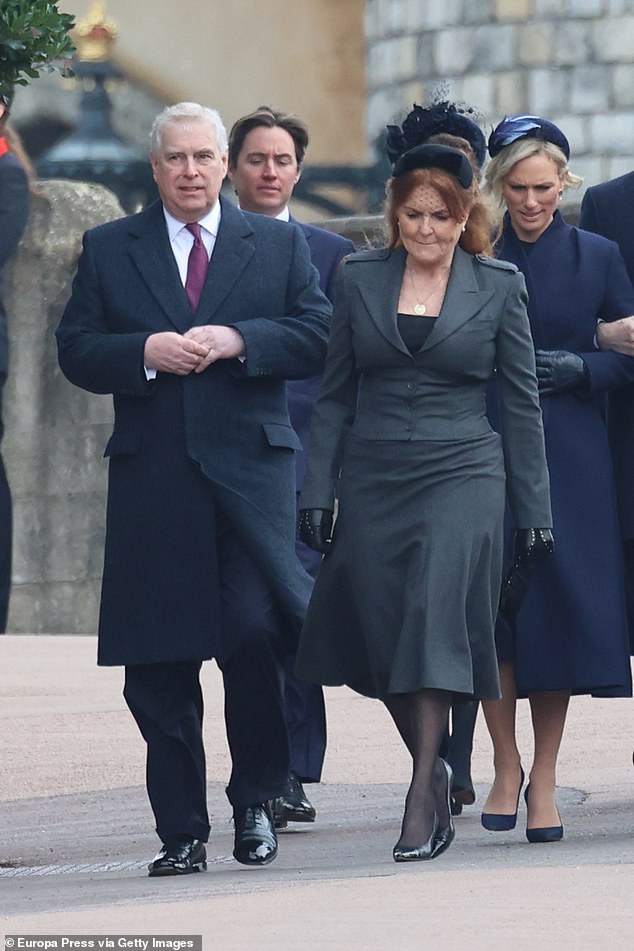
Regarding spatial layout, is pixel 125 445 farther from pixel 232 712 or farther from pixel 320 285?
pixel 320 285

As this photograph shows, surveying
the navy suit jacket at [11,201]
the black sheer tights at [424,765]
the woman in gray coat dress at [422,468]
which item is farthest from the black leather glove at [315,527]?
the navy suit jacket at [11,201]

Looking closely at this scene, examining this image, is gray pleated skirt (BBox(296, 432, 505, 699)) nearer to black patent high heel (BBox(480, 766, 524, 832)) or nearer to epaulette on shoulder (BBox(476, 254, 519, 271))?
epaulette on shoulder (BBox(476, 254, 519, 271))

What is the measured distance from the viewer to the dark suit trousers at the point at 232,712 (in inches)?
268

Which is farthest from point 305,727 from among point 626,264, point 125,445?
point 626,264

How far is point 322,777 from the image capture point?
28.8ft

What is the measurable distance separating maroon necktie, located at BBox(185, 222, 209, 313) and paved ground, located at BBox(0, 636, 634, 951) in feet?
4.31

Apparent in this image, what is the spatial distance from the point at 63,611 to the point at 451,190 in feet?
22.6

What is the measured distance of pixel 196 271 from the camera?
23.1ft

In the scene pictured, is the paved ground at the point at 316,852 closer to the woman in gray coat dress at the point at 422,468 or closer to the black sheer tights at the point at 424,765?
the black sheer tights at the point at 424,765

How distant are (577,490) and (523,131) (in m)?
0.88

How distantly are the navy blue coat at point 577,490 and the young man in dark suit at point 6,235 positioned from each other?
2.48 metres

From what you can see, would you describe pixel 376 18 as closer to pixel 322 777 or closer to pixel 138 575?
pixel 322 777

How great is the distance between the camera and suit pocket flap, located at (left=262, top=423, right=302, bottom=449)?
694 cm

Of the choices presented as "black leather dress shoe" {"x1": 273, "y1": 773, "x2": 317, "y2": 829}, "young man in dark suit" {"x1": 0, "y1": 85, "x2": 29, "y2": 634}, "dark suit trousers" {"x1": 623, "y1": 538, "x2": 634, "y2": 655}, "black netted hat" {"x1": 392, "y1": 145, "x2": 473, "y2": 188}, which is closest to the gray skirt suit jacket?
"black netted hat" {"x1": 392, "y1": 145, "x2": 473, "y2": 188}
